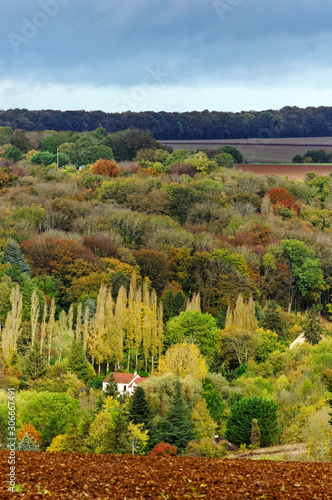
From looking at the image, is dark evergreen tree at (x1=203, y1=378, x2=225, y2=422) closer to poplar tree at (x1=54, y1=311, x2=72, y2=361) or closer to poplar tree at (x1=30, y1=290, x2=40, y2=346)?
poplar tree at (x1=54, y1=311, x2=72, y2=361)

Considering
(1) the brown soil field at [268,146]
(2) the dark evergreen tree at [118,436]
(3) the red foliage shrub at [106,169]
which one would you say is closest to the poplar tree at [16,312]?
(2) the dark evergreen tree at [118,436]

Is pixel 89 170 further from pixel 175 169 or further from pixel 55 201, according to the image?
pixel 55 201

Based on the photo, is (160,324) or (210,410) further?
(160,324)

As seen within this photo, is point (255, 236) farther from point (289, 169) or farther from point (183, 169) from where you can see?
point (289, 169)

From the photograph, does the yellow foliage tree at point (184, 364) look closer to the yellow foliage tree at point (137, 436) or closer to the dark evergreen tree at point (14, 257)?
the yellow foliage tree at point (137, 436)

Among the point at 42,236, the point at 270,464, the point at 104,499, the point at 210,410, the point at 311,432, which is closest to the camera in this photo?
the point at 104,499

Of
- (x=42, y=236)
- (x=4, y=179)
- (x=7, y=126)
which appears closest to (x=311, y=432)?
(x=42, y=236)

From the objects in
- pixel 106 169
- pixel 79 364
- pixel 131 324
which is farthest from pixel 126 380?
pixel 106 169
